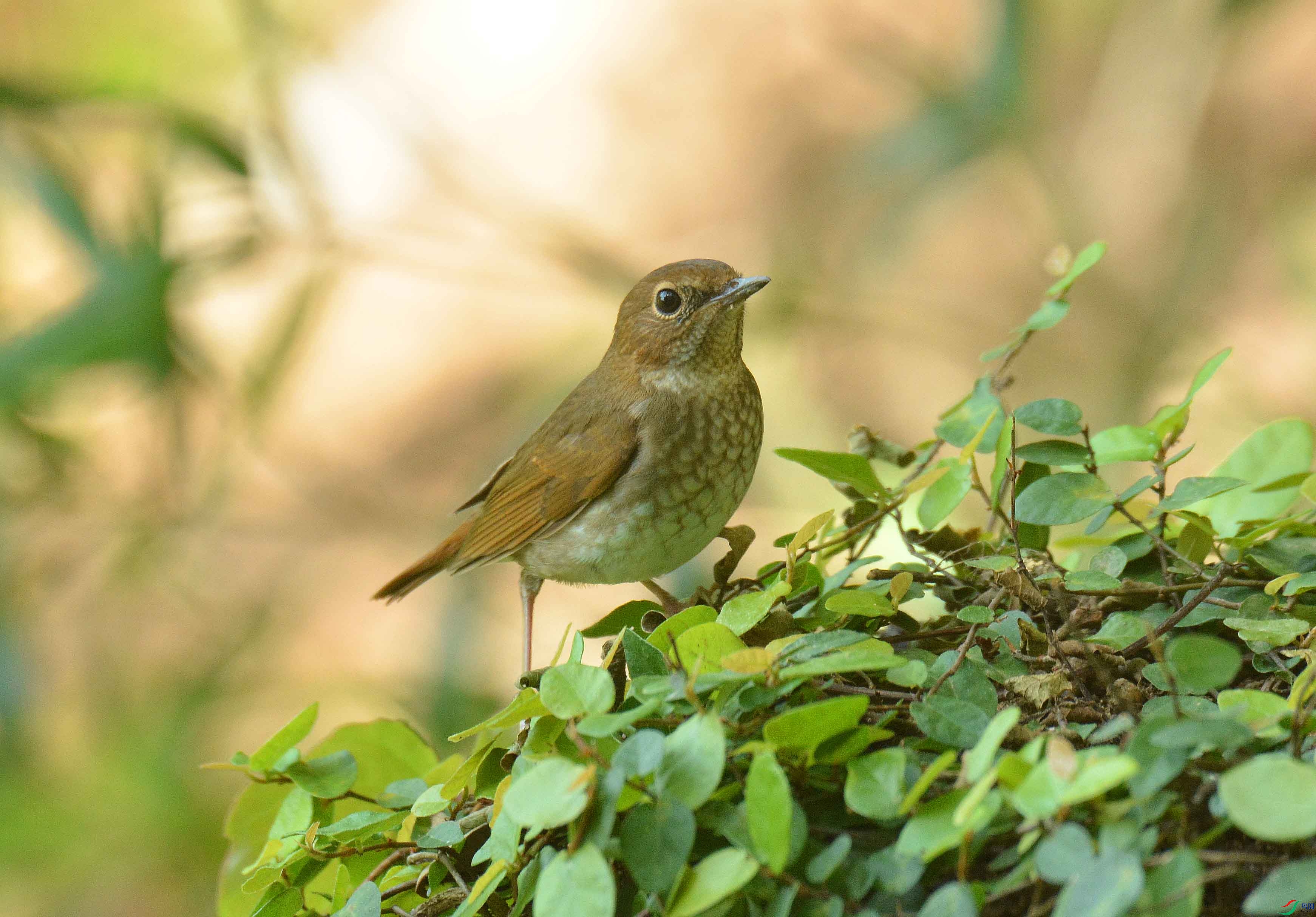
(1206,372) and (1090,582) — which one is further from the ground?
(1206,372)

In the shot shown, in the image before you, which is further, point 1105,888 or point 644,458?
point 644,458

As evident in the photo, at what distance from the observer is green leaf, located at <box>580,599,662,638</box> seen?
124 cm

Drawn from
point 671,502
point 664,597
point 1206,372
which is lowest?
point 664,597

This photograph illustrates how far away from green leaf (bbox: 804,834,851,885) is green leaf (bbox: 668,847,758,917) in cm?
4

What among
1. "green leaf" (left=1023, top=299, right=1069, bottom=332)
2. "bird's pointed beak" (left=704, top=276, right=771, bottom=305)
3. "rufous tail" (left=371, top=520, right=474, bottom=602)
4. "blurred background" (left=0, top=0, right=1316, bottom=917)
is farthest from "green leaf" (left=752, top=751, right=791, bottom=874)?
"blurred background" (left=0, top=0, right=1316, bottom=917)

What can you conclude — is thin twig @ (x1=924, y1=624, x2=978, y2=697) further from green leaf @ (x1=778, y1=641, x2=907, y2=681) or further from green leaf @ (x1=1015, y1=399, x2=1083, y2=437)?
green leaf @ (x1=1015, y1=399, x2=1083, y2=437)

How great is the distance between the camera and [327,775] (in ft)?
3.70

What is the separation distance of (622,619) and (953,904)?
1.91 feet

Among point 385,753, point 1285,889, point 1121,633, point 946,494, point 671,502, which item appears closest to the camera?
point 1285,889

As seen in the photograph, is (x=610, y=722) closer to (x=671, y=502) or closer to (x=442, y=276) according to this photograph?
(x=671, y=502)

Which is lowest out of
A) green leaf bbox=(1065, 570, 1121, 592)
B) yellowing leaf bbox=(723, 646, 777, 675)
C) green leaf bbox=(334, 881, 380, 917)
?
green leaf bbox=(334, 881, 380, 917)

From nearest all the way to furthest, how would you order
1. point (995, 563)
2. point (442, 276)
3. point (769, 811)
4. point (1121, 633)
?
1. point (769, 811)
2. point (1121, 633)
3. point (995, 563)
4. point (442, 276)

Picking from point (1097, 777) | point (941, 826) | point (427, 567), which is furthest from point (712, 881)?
point (427, 567)

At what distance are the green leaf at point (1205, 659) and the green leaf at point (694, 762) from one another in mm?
289
